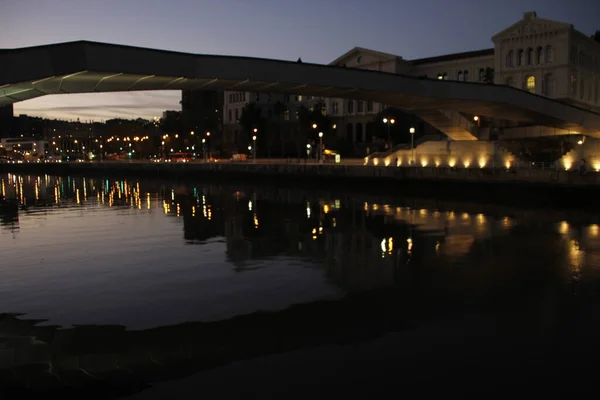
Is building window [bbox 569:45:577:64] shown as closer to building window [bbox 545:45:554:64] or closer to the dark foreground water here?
building window [bbox 545:45:554:64]

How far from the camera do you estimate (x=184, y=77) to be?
19.0 metres

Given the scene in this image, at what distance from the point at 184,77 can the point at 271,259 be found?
683cm

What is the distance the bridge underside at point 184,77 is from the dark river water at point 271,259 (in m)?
5.89

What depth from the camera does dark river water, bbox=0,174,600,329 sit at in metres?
14.5

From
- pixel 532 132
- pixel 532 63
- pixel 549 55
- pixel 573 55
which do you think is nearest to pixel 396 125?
pixel 532 63

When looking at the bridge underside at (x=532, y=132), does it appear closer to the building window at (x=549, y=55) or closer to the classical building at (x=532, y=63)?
the classical building at (x=532, y=63)

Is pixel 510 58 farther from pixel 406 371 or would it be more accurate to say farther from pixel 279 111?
pixel 406 371

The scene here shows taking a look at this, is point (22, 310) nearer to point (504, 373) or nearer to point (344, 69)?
point (504, 373)

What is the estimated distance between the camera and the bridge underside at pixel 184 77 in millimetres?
15508

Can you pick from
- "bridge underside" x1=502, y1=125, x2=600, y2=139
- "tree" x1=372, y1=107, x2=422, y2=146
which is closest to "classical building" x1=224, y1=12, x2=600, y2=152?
"tree" x1=372, y1=107, x2=422, y2=146

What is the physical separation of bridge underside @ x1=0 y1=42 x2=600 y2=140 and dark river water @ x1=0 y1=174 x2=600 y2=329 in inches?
232

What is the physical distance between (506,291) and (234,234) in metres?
14.7

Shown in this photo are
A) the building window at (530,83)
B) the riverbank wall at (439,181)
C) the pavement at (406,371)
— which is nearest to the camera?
the pavement at (406,371)

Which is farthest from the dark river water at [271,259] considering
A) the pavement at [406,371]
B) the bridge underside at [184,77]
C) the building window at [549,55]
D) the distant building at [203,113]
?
the distant building at [203,113]
